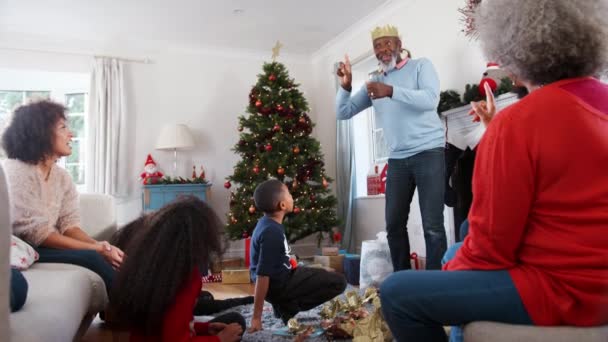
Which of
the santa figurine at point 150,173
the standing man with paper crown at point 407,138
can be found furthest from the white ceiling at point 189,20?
the standing man with paper crown at point 407,138

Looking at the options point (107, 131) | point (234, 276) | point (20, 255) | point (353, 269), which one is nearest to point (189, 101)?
point (107, 131)

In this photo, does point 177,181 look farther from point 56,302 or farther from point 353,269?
point 56,302

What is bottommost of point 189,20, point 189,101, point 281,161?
point 281,161

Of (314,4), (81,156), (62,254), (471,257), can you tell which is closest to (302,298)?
(62,254)

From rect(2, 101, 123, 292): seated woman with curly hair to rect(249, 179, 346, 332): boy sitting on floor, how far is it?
23.3 inches

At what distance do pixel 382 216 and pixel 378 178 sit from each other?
1.21 ft

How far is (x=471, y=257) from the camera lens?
964 millimetres

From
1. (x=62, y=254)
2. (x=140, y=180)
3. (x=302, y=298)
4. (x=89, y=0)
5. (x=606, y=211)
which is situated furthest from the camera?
(x=140, y=180)

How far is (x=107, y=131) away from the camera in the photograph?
4.91 metres

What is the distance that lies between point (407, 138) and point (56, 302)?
1.92 meters

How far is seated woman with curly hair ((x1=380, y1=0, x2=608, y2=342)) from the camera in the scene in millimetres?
861

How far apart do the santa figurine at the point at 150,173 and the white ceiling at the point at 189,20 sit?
4.33 feet

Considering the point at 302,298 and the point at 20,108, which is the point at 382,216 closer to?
the point at 302,298

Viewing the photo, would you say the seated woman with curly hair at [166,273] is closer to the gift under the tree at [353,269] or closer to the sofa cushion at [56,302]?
the sofa cushion at [56,302]
